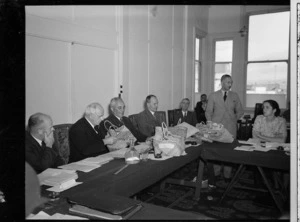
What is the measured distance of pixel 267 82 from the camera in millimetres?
4793

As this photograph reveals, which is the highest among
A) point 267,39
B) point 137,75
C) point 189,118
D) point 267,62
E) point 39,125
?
point 267,39

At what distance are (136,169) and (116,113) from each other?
130cm

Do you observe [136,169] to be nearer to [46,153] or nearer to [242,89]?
[46,153]

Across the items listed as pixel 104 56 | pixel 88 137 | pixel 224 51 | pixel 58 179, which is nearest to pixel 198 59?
pixel 224 51

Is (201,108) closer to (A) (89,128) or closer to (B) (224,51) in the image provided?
(B) (224,51)

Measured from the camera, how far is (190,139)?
3.23 meters

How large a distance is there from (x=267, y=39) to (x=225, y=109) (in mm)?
1710

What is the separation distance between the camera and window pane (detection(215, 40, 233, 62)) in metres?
5.79

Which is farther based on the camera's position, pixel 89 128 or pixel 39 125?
pixel 89 128

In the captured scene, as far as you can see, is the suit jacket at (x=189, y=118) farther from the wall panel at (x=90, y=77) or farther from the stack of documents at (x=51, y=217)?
the stack of documents at (x=51, y=217)

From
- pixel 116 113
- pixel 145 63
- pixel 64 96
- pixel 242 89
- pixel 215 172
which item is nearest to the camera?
pixel 64 96

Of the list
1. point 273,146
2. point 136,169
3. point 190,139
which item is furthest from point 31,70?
point 273,146

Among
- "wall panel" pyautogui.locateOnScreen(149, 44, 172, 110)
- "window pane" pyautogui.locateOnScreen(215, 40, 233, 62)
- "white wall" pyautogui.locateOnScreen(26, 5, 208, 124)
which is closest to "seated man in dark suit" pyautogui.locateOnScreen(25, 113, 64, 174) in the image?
"white wall" pyautogui.locateOnScreen(26, 5, 208, 124)
